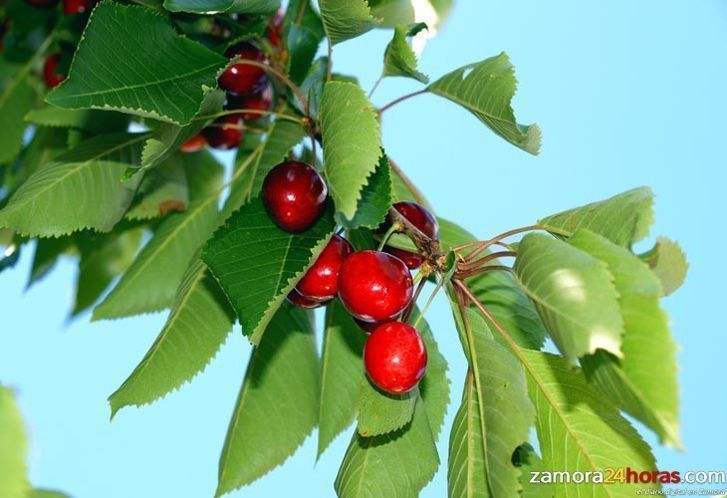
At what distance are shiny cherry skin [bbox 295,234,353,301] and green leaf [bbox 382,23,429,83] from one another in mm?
192

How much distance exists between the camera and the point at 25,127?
1.41 meters

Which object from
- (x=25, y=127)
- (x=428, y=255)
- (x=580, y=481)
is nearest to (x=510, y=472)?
(x=580, y=481)

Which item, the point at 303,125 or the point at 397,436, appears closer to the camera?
the point at 397,436

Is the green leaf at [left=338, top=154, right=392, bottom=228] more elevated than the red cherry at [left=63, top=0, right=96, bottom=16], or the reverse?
the red cherry at [left=63, top=0, right=96, bottom=16]

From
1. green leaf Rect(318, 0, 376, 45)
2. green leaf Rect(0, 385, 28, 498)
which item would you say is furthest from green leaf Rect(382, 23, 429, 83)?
green leaf Rect(0, 385, 28, 498)

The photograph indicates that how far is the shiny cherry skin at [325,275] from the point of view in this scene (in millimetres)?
791

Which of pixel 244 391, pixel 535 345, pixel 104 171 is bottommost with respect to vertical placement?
pixel 244 391

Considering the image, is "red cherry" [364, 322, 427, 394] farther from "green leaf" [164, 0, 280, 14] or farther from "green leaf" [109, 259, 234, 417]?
"green leaf" [164, 0, 280, 14]

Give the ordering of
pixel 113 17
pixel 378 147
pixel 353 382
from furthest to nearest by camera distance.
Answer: pixel 353 382 < pixel 113 17 < pixel 378 147

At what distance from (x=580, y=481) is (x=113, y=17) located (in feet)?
1.99

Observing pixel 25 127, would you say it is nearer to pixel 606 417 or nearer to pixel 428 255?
pixel 428 255

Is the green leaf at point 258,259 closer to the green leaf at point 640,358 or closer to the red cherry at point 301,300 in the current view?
the red cherry at point 301,300

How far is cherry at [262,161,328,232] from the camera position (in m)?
0.80

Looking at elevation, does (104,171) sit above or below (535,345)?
below
